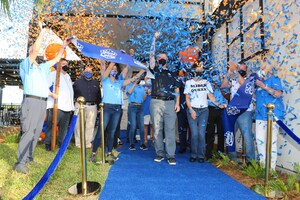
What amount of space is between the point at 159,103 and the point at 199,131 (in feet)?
3.08

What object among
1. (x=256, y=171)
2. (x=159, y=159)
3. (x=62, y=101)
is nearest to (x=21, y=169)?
(x=62, y=101)

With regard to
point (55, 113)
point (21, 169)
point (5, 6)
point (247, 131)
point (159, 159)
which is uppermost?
point (5, 6)

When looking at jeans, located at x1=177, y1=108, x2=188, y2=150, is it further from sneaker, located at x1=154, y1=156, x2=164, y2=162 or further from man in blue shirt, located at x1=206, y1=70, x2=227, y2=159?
sneaker, located at x1=154, y1=156, x2=164, y2=162

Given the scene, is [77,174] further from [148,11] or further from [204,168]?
[148,11]

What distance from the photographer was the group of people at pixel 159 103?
404cm

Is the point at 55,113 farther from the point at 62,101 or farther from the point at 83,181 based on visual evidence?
the point at 83,181

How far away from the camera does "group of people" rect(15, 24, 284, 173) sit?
159 inches

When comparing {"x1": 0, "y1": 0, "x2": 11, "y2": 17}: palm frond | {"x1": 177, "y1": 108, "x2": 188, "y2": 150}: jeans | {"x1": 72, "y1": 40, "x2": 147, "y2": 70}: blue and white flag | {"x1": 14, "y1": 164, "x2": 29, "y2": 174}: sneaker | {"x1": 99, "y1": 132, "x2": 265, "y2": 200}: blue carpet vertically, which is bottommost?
{"x1": 99, "y1": 132, "x2": 265, "y2": 200}: blue carpet

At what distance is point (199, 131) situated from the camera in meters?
5.30

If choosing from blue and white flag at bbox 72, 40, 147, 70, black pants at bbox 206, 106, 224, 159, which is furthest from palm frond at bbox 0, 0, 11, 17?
black pants at bbox 206, 106, 224, 159

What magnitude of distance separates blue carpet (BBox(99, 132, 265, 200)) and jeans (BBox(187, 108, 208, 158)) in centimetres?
32

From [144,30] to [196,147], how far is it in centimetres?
599

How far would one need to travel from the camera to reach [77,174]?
12.9ft

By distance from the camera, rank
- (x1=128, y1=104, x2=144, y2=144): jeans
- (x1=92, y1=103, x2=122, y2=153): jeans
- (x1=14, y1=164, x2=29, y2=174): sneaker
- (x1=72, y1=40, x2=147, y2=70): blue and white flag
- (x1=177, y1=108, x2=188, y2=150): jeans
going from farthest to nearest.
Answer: (x1=128, y1=104, x2=144, y2=144): jeans → (x1=177, y1=108, x2=188, y2=150): jeans → (x1=92, y1=103, x2=122, y2=153): jeans → (x1=72, y1=40, x2=147, y2=70): blue and white flag → (x1=14, y1=164, x2=29, y2=174): sneaker
